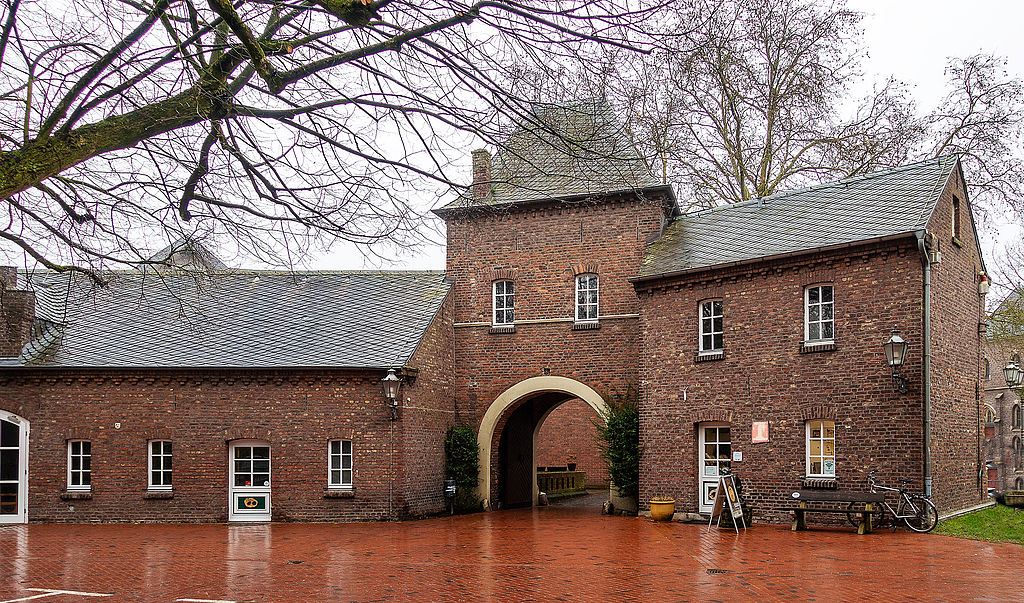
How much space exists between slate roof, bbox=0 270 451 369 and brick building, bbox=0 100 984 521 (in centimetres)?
7

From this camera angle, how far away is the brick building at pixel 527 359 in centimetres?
1680

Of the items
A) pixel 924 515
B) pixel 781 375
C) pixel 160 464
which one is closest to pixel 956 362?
pixel 781 375

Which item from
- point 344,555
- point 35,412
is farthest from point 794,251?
point 35,412

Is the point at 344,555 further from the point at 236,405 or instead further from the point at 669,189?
the point at 669,189

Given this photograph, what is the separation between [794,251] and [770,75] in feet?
34.2

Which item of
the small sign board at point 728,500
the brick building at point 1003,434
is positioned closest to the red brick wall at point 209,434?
the small sign board at point 728,500

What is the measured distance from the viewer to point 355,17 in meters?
6.40

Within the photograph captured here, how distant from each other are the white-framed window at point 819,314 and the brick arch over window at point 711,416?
2.24m

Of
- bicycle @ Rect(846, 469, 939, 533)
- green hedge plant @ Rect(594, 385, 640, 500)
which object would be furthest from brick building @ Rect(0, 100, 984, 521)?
green hedge plant @ Rect(594, 385, 640, 500)

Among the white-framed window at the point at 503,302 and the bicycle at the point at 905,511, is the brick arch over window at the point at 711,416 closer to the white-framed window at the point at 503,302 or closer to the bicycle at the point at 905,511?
the bicycle at the point at 905,511

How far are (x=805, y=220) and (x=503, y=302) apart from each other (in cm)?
756

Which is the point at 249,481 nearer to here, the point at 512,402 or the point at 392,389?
the point at 392,389

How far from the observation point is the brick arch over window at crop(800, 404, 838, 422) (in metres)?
16.8

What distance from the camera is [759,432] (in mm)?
17719
